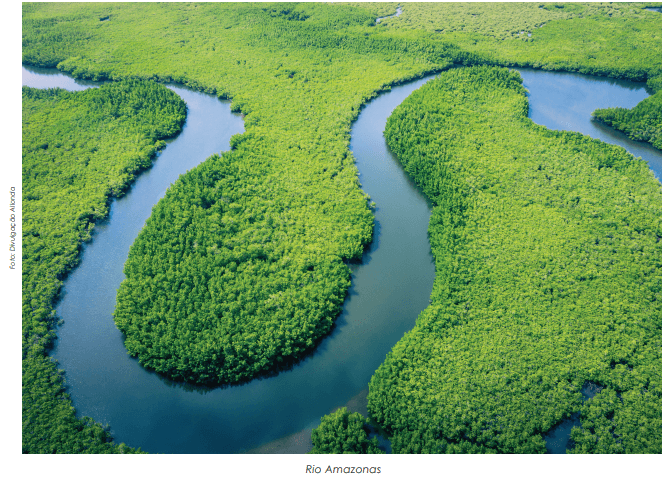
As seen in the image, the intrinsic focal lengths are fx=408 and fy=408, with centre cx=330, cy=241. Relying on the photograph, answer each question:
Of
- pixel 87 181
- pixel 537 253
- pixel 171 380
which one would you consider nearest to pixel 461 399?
pixel 537 253

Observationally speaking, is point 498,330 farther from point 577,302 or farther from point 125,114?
point 125,114

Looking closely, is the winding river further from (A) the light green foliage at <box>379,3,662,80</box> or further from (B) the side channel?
(A) the light green foliage at <box>379,3,662,80</box>

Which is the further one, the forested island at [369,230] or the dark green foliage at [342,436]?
the forested island at [369,230]

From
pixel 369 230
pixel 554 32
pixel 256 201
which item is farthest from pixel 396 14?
pixel 369 230

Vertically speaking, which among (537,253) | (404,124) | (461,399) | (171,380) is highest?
(404,124)

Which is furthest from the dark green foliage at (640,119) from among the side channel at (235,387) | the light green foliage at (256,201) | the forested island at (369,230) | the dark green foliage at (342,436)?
the dark green foliage at (342,436)

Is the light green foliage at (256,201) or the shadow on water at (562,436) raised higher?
the light green foliage at (256,201)

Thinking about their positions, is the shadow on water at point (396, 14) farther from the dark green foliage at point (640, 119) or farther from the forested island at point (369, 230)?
the dark green foliage at point (640, 119)
